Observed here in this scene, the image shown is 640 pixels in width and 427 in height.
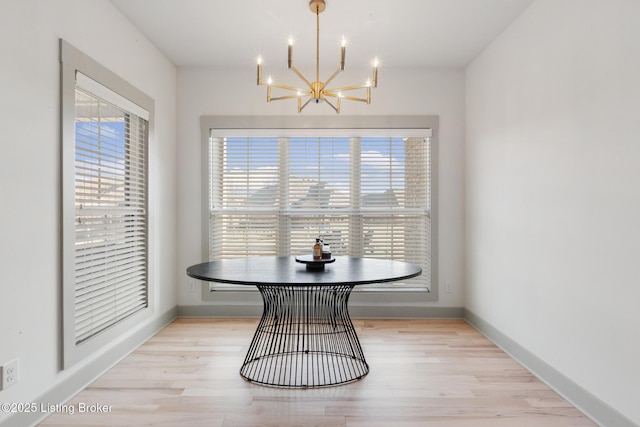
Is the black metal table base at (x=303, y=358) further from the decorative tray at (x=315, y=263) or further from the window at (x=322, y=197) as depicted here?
the window at (x=322, y=197)

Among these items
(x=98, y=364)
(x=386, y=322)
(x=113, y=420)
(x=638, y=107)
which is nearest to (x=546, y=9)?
(x=638, y=107)

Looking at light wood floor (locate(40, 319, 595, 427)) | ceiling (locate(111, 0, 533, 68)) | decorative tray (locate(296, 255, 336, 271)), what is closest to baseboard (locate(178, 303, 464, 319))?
light wood floor (locate(40, 319, 595, 427))

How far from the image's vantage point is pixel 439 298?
3996 millimetres

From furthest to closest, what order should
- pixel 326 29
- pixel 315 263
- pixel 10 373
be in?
1. pixel 326 29
2. pixel 315 263
3. pixel 10 373

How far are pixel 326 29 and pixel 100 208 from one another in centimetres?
217

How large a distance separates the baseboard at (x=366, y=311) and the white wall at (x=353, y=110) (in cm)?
32

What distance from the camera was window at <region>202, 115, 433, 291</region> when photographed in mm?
4020

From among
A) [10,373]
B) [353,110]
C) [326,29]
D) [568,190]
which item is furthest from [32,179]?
[568,190]

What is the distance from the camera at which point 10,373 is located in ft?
6.14

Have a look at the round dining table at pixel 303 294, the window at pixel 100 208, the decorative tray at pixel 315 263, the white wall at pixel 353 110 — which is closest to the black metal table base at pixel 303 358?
the round dining table at pixel 303 294

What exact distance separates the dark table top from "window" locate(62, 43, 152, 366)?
2.23 feet

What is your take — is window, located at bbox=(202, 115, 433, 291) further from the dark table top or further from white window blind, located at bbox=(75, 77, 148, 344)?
the dark table top

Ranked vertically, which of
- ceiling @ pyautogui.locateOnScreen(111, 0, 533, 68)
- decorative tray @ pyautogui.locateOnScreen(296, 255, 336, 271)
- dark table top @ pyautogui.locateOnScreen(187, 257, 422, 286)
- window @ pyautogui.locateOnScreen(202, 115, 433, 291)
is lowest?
dark table top @ pyautogui.locateOnScreen(187, 257, 422, 286)

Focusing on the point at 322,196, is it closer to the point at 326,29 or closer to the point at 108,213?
the point at 326,29
